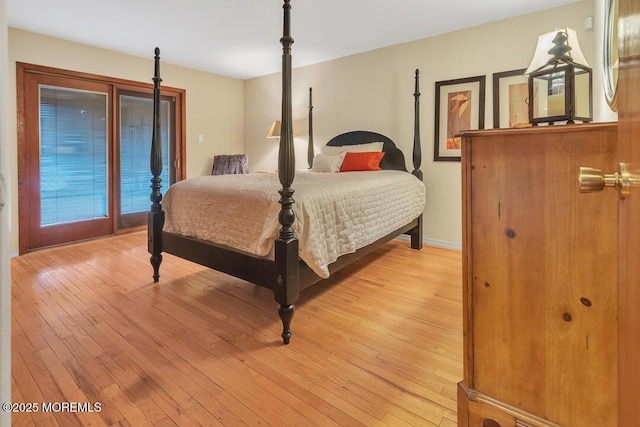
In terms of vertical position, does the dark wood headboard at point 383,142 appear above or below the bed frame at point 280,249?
above

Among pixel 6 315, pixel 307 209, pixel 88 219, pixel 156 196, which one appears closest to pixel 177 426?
pixel 6 315

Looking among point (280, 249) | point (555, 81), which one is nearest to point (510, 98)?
point (555, 81)

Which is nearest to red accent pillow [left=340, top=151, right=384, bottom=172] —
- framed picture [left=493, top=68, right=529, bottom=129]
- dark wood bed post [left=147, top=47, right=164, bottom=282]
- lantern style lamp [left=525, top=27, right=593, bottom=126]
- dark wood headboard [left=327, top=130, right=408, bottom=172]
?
dark wood headboard [left=327, top=130, right=408, bottom=172]

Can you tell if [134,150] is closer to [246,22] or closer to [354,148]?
[246,22]

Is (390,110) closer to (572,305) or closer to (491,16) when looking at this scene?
(491,16)

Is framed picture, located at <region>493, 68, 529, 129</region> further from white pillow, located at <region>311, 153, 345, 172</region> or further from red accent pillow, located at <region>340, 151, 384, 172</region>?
white pillow, located at <region>311, 153, 345, 172</region>

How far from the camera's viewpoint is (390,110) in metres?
4.00

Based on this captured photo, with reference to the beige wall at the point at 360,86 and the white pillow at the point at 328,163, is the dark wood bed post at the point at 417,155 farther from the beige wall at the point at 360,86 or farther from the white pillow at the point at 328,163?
the white pillow at the point at 328,163

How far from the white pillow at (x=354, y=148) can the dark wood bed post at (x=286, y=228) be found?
218cm

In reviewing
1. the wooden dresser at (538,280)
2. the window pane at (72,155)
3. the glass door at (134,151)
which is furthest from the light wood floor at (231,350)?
the glass door at (134,151)

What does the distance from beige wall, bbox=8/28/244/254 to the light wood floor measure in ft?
6.56

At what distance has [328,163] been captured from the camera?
3879 millimetres

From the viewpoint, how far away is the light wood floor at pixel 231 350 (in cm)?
134

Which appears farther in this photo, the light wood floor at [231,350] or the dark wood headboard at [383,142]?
the dark wood headboard at [383,142]
